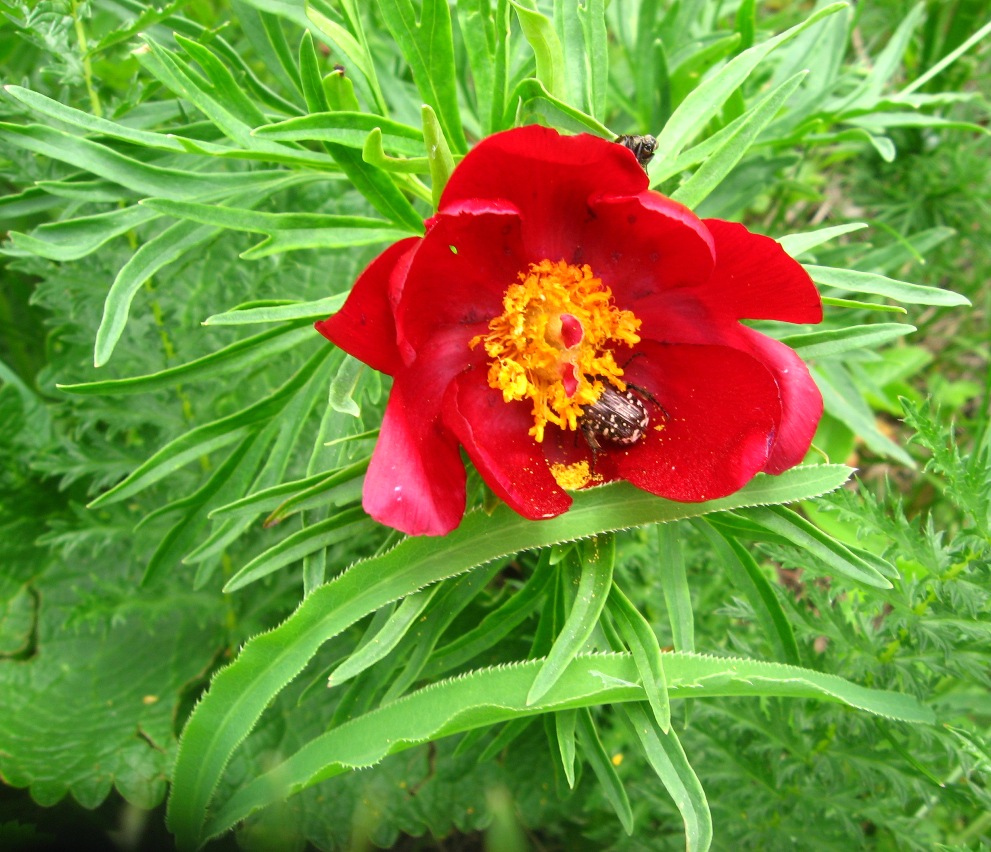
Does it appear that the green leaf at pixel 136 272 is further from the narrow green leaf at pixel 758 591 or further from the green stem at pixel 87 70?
the narrow green leaf at pixel 758 591

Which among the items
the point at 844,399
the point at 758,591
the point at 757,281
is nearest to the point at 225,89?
the point at 757,281

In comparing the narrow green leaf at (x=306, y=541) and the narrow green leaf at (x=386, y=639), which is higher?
the narrow green leaf at (x=306, y=541)

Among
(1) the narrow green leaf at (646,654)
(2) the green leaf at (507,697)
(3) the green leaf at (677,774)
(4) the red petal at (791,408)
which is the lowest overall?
(3) the green leaf at (677,774)

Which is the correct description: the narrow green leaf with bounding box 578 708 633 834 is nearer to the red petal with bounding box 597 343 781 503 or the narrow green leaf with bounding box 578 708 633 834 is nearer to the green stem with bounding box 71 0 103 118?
Answer: the red petal with bounding box 597 343 781 503

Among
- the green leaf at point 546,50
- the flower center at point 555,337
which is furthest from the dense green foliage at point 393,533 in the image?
the flower center at point 555,337

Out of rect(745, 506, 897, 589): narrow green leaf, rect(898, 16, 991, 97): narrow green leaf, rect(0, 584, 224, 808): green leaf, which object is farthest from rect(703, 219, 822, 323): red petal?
rect(0, 584, 224, 808): green leaf

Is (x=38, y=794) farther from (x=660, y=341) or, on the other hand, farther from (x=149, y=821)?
(x=660, y=341)

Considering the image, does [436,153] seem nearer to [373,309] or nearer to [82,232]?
[373,309]
